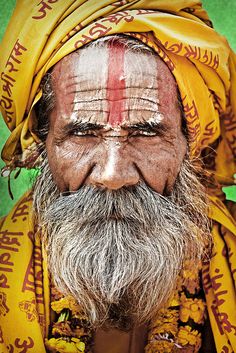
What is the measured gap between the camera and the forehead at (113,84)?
9.02 ft

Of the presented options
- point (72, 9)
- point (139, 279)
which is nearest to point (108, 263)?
point (139, 279)

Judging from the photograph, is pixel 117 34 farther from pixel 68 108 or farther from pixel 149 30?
pixel 68 108

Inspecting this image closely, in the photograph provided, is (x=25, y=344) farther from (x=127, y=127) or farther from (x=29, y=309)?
(x=127, y=127)

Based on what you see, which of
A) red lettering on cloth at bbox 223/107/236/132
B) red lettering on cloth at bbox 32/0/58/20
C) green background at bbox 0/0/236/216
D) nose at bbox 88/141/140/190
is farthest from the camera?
green background at bbox 0/0/236/216

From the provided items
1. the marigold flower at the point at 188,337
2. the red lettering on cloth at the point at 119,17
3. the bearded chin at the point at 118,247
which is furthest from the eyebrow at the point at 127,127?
the marigold flower at the point at 188,337

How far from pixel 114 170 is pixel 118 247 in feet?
0.78

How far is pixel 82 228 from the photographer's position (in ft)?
9.28

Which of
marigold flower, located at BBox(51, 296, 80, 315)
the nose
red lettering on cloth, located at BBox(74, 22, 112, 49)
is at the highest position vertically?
red lettering on cloth, located at BBox(74, 22, 112, 49)

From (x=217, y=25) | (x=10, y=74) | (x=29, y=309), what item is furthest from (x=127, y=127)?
(x=217, y=25)

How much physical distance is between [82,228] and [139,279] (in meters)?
0.23

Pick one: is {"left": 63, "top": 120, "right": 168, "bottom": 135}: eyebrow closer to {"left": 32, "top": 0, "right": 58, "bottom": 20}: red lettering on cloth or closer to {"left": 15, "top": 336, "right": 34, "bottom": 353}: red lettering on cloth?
{"left": 32, "top": 0, "right": 58, "bottom": 20}: red lettering on cloth

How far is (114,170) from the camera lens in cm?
272

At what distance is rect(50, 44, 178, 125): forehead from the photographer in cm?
275

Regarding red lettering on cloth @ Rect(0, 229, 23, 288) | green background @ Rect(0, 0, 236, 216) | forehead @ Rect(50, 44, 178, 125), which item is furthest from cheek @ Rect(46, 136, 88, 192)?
green background @ Rect(0, 0, 236, 216)
